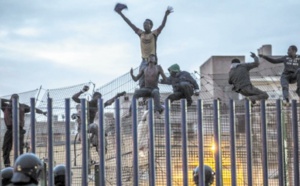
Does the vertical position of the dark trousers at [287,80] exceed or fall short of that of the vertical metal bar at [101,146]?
it exceeds it

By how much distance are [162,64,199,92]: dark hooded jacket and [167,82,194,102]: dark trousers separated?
10 centimetres

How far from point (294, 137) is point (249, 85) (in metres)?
4.48

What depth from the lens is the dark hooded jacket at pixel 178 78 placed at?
15823mm

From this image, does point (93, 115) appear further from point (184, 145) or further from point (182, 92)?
point (182, 92)

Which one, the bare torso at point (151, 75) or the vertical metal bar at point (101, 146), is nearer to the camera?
the vertical metal bar at point (101, 146)

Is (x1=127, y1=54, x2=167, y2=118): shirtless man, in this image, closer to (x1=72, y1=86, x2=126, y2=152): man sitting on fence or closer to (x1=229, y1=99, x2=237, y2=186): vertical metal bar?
(x1=72, y1=86, x2=126, y2=152): man sitting on fence

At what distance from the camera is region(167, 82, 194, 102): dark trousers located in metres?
15.5

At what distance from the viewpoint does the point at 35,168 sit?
25.3 feet

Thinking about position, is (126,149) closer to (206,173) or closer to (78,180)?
(78,180)

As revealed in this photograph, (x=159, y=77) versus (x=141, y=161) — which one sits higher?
(x=159, y=77)

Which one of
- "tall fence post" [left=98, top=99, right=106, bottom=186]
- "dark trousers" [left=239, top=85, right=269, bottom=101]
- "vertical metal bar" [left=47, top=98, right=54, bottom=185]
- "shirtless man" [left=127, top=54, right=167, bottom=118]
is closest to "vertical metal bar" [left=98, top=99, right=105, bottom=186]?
"tall fence post" [left=98, top=99, right=106, bottom=186]

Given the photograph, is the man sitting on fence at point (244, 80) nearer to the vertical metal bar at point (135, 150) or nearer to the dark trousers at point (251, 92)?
the dark trousers at point (251, 92)

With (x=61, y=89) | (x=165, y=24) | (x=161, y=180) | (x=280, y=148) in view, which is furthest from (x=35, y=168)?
(x=165, y=24)

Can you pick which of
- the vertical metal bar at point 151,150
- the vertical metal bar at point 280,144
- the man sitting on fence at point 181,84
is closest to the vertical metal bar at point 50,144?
the vertical metal bar at point 151,150
